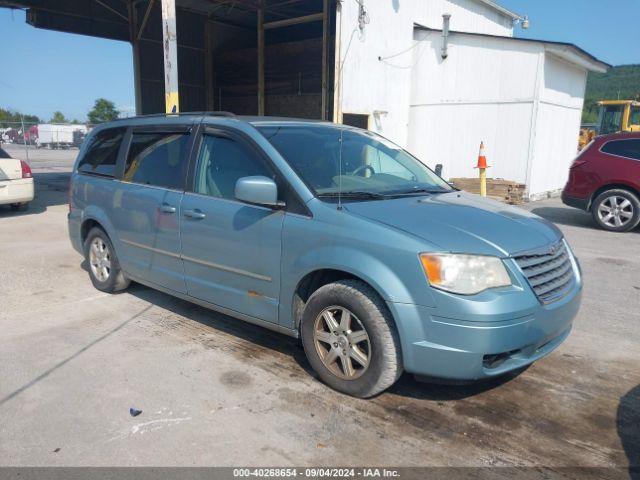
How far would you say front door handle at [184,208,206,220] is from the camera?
4109mm

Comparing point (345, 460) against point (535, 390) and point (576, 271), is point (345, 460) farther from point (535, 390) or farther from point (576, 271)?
point (576, 271)

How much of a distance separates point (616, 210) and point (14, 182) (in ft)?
37.5

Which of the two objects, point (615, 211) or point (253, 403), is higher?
point (615, 211)

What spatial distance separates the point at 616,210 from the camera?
9273mm

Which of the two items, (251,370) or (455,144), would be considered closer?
(251,370)

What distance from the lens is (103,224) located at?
5.28 m

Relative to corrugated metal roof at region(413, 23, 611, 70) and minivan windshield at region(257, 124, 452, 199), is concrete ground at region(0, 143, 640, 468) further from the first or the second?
corrugated metal roof at region(413, 23, 611, 70)

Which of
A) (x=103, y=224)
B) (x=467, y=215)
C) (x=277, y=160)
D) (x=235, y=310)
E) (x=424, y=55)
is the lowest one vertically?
(x=235, y=310)

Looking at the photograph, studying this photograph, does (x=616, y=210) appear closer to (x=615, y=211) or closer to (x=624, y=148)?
(x=615, y=211)

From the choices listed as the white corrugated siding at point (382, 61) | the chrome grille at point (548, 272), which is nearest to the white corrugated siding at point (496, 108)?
the white corrugated siding at point (382, 61)

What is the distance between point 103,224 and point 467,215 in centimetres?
367

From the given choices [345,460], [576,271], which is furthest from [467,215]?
[345,460]

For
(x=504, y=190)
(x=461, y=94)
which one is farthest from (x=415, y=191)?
(x=461, y=94)

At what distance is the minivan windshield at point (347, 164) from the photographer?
3.75 meters
